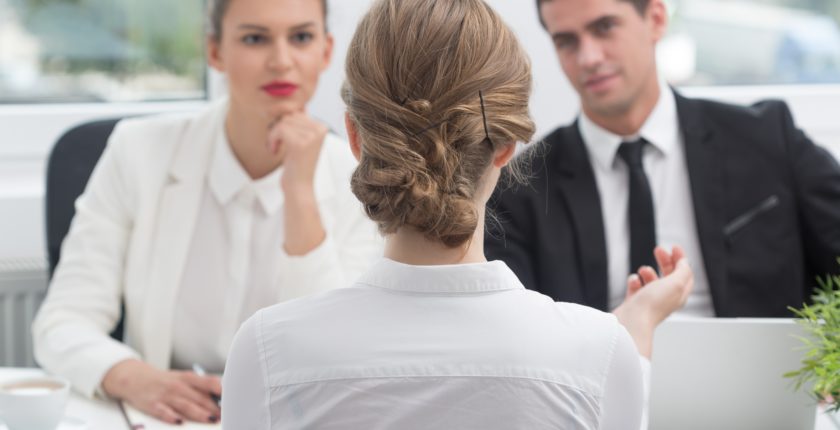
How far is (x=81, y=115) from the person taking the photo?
299 centimetres

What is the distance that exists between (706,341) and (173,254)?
1.10m

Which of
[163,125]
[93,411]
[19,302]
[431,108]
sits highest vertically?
[431,108]

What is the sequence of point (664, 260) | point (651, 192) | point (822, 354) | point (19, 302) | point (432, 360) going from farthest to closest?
1. point (19, 302)
2. point (651, 192)
3. point (664, 260)
4. point (822, 354)
5. point (432, 360)

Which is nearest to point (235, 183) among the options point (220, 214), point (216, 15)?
point (220, 214)

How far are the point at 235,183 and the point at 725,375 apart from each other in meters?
1.09

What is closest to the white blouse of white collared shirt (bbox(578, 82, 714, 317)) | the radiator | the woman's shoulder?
the woman's shoulder

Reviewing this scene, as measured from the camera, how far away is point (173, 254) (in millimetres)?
2082

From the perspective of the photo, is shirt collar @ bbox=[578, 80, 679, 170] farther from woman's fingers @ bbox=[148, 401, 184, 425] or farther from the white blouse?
woman's fingers @ bbox=[148, 401, 184, 425]

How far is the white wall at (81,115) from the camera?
108 inches

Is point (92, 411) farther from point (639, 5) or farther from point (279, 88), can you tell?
point (639, 5)

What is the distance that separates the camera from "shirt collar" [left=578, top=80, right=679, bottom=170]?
2.21m

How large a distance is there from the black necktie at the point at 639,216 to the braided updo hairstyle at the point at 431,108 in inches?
43.1

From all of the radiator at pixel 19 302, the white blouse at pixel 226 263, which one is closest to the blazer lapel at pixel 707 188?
the white blouse at pixel 226 263

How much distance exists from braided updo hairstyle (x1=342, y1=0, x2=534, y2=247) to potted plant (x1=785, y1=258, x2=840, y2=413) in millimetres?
476
